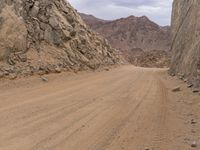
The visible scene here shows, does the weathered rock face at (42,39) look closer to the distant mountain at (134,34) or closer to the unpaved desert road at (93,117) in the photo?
the unpaved desert road at (93,117)

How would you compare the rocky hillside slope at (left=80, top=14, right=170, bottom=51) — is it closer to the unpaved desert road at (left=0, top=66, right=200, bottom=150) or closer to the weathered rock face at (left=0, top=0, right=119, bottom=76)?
the weathered rock face at (left=0, top=0, right=119, bottom=76)

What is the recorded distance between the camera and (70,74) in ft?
57.4

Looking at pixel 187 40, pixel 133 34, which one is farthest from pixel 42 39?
pixel 133 34

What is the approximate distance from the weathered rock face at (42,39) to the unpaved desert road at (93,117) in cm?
144

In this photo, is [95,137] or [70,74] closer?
[95,137]

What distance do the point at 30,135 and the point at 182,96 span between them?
21.7 ft

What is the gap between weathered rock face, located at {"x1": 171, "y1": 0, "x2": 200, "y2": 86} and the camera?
16250 mm

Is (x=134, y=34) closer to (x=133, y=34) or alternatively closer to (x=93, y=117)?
(x=133, y=34)

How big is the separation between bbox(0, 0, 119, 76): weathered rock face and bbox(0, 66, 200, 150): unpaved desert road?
4.73 feet

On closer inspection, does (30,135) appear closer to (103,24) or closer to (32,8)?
(32,8)

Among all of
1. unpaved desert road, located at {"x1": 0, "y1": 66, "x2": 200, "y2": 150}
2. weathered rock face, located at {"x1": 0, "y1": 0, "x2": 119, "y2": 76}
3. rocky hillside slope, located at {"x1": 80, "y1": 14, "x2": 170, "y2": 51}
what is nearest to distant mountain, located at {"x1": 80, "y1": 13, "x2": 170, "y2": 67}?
rocky hillside slope, located at {"x1": 80, "y1": 14, "x2": 170, "y2": 51}

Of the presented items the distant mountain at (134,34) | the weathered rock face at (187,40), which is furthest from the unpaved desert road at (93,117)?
the distant mountain at (134,34)

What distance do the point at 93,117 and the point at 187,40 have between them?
12.1 m

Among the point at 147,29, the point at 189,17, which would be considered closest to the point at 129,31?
the point at 147,29
